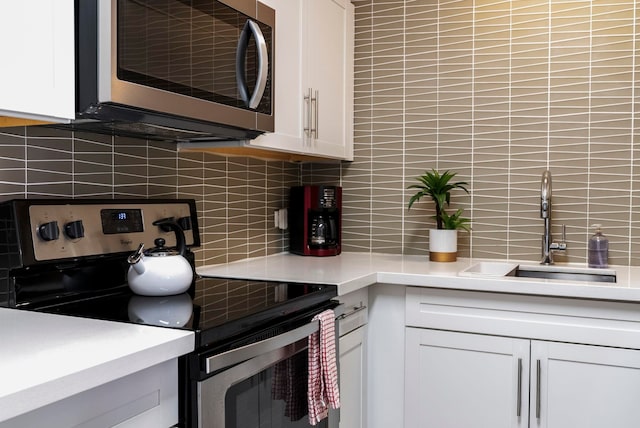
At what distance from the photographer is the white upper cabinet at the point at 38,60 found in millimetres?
1061

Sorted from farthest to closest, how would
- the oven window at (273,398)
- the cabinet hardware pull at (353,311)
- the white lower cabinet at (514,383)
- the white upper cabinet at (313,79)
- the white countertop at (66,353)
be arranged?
1. the white upper cabinet at (313,79)
2. the cabinet hardware pull at (353,311)
3. the white lower cabinet at (514,383)
4. the oven window at (273,398)
5. the white countertop at (66,353)

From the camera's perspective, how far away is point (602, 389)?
5.99ft

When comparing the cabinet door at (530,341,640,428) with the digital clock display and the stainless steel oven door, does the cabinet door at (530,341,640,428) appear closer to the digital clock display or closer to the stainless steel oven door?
the stainless steel oven door

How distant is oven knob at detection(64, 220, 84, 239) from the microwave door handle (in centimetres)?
57

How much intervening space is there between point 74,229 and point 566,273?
6.02 ft

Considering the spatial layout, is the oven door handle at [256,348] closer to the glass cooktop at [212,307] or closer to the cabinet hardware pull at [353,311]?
the glass cooktop at [212,307]

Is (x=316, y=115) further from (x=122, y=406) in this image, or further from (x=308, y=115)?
(x=122, y=406)

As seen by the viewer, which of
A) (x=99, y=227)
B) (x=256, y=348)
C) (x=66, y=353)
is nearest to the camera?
(x=66, y=353)

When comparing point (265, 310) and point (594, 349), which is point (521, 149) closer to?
point (594, 349)

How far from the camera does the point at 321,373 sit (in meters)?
1.60

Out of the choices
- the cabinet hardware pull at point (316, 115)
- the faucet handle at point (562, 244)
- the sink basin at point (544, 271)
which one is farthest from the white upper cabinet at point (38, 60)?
the faucet handle at point (562, 244)

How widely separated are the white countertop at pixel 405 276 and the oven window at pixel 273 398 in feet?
1.15

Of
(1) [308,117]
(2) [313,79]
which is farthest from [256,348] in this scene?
(2) [313,79]

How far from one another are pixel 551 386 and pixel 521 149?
3.43ft
